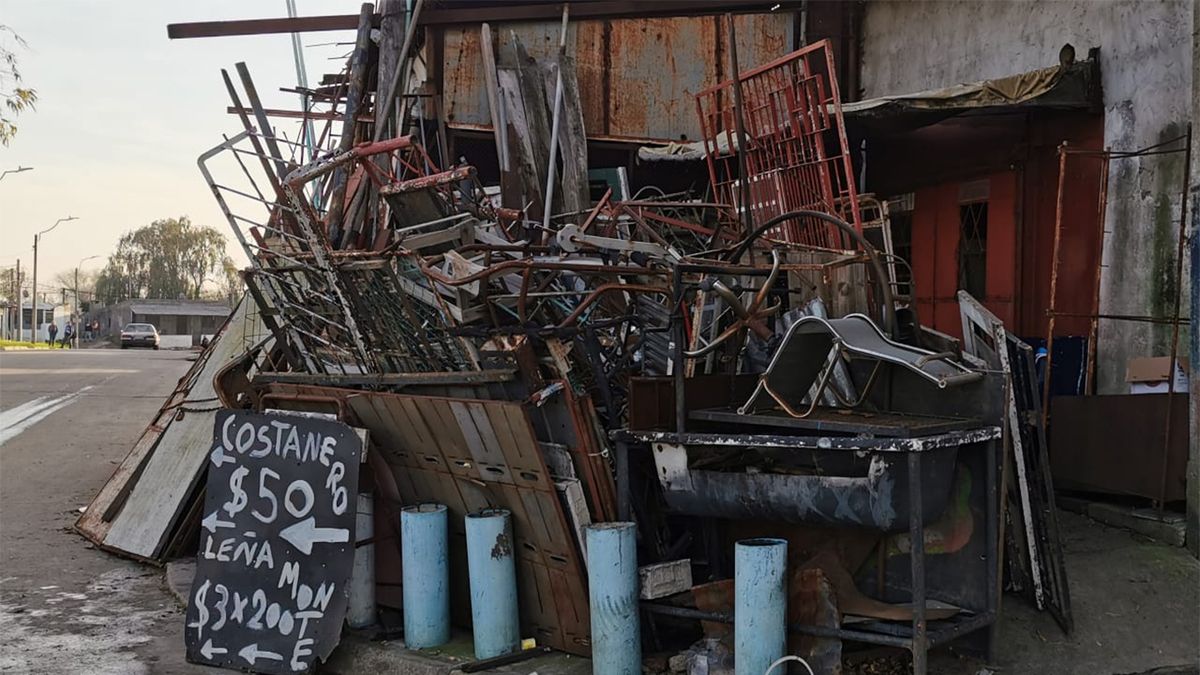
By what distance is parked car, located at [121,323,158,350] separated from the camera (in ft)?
165

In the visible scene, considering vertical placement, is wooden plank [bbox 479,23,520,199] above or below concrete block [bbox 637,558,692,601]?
above

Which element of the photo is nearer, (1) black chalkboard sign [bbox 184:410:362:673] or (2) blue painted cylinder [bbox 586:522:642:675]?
(2) blue painted cylinder [bbox 586:522:642:675]

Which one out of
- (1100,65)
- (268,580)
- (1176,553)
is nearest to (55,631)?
(268,580)

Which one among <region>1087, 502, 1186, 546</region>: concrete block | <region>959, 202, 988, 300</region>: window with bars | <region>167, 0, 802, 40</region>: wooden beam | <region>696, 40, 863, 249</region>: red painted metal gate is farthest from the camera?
<region>167, 0, 802, 40</region>: wooden beam

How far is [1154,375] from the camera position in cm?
577

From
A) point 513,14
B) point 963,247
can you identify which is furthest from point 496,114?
point 963,247

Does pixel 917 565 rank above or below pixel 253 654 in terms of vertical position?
above

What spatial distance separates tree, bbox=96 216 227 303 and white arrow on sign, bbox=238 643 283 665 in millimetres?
85606

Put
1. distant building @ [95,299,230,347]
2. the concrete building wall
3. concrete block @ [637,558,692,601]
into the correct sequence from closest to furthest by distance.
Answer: concrete block @ [637,558,692,601] → the concrete building wall → distant building @ [95,299,230,347]

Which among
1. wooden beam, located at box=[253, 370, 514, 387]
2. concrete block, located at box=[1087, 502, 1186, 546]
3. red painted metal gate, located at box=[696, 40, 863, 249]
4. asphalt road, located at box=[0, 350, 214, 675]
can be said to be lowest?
asphalt road, located at box=[0, 350, 214, 675]

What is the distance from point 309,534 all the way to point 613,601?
1815 millimetres

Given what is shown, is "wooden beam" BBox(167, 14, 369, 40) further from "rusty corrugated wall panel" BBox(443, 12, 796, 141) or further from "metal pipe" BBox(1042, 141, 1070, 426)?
"metal pipe" BBox(1042, 141, 1070, 426)

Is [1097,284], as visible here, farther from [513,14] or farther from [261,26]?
[261,26]

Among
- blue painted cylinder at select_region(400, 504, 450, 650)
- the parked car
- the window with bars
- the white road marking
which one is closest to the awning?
the window with bars
